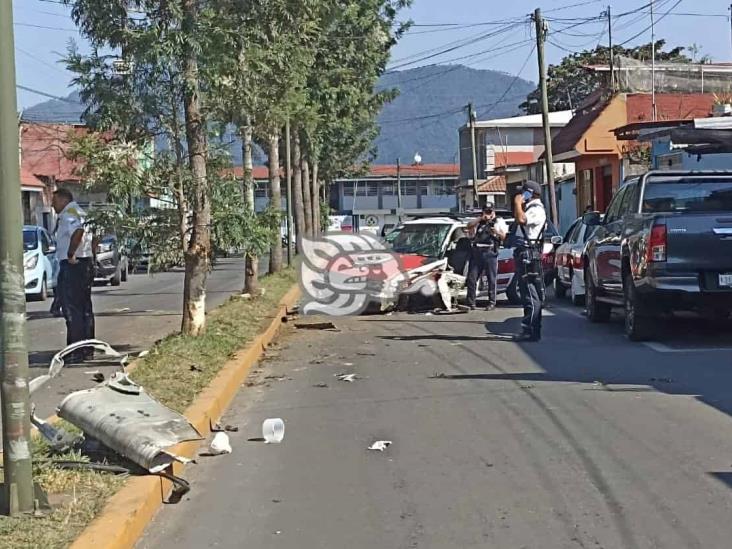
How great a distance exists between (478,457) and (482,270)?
33.8 feet

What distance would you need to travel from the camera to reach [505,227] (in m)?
17.2

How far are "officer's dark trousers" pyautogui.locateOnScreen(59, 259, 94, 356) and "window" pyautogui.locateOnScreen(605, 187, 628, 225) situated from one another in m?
7.04

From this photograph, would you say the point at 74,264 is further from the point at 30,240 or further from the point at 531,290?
the point at 30,240

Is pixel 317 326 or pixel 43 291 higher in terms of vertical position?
pixel 43 291

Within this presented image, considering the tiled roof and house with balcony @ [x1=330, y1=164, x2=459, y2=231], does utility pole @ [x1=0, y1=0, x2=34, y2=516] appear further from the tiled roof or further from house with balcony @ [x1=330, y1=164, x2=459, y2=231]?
house with balcony @ [x1=330, y1=164, x2=459, y2=231]

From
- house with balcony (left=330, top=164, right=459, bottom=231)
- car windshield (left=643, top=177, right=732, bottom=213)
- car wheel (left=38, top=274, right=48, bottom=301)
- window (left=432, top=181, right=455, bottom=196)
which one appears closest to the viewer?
car windshield (left=643, top=177, right=732, bottom=213)

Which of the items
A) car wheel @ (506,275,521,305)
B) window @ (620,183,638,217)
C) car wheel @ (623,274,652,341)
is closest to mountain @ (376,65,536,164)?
car wheel @ (506,275,521,305)

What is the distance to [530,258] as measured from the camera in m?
12.7

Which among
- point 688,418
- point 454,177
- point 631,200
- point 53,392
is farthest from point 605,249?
point 454,177

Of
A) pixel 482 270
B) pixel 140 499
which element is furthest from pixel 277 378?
pixel 482 270

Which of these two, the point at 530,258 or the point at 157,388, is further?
the point at 530,258

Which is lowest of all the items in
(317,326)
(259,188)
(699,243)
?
(317,326)

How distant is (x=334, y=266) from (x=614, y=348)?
5.99 meters

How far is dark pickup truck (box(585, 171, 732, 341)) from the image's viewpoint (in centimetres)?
1162
